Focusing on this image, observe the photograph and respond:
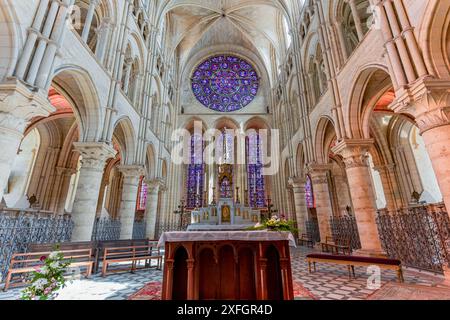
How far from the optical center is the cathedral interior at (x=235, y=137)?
458cm

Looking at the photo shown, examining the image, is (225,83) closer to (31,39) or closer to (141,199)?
(141,199)

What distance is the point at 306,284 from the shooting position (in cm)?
482

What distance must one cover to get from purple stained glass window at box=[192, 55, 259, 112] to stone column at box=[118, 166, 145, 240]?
1463cm

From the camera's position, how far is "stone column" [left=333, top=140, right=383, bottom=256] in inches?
283

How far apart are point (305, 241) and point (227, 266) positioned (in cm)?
1099

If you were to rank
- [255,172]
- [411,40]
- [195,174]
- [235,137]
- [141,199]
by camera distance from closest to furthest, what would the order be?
[411,40] < [141,199] < [195,174] < [255,172] < [235,137]

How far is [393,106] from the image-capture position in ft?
17.7

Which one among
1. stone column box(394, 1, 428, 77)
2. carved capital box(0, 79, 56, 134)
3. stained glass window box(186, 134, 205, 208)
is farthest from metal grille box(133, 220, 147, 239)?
stone column box(394, 1, 428, 77)

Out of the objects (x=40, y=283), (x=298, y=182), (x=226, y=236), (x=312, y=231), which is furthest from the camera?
(x=298, y=182)

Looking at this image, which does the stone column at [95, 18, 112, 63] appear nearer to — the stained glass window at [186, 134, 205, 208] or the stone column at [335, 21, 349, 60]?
the stone column at [335, 21, 349, 60]

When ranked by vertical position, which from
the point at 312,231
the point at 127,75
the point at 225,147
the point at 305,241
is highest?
the point at 225,147

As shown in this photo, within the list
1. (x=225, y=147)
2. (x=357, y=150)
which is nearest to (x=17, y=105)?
(x=357, y=150)

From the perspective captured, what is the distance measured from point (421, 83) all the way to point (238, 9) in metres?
20.3
